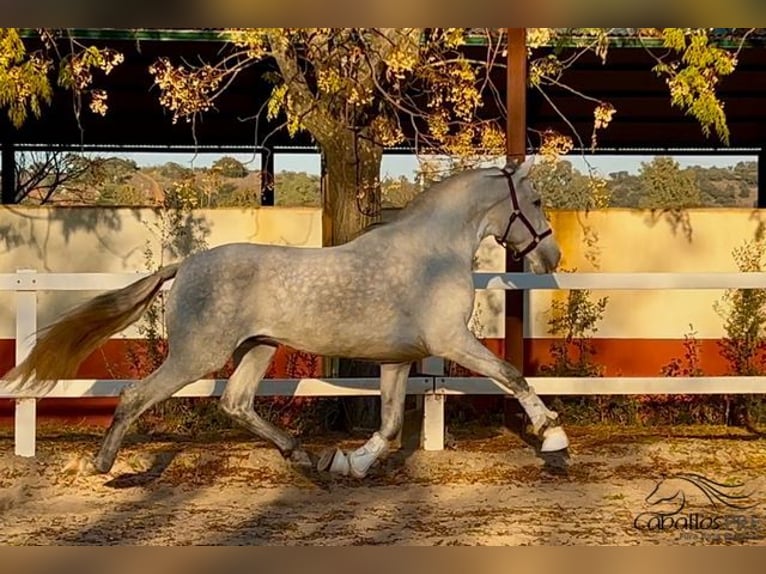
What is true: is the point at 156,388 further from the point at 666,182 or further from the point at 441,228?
the point at 666,182

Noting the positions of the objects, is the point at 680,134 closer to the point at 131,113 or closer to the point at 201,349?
the point at 131,113

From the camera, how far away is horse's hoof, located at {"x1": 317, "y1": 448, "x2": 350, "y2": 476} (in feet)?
17.9

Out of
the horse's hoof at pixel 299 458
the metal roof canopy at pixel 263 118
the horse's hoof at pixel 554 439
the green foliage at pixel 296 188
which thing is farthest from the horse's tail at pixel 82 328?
the green foliage at pixel 296 188

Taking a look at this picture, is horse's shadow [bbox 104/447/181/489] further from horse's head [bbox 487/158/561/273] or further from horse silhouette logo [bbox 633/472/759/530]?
horse silhouette logo [bbox 633/472/759/530]

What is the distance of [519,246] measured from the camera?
5.58 m

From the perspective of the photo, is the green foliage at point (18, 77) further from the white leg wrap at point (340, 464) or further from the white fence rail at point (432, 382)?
the white leg wrap at point (340, 464)

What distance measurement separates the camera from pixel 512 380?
525 centimetres

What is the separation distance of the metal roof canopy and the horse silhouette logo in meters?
4.54

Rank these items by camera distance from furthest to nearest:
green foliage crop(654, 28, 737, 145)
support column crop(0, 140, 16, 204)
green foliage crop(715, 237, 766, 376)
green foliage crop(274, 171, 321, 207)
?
green foliage crop(274, 171, 321, 207) → support column crop(0, 140, 16, 204) → green foliage crop(715, 237, 766, 376) → green foliage crop(654, 28, 737, 145)

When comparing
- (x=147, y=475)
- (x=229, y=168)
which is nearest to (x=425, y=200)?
(x=147, y=475)

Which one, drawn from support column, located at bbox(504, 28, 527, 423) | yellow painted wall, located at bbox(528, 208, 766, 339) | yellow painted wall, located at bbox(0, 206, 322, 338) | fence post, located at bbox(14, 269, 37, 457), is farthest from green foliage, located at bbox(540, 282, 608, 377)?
fence post, located at bbox(14, 269, 37, 457)

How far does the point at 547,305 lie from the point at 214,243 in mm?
2701

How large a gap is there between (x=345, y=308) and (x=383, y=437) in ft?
2.30

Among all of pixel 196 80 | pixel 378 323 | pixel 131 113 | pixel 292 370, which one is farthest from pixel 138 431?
pixel 131 113
